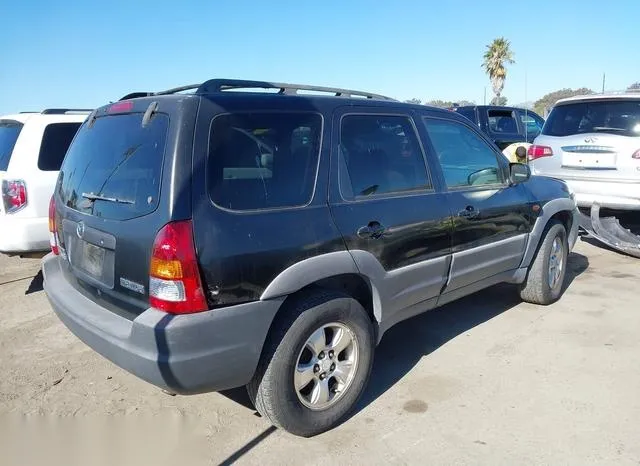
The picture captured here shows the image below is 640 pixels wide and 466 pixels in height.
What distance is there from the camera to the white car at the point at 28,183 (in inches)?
196

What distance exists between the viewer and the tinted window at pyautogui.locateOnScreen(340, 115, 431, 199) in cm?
313

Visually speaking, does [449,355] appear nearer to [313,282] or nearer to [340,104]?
[313,282]

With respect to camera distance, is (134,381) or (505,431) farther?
(134,381)

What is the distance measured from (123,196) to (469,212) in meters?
2.36

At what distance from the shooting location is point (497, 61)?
36281 mm

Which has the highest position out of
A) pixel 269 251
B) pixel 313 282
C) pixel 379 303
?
pixel 269 251

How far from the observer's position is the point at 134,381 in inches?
141

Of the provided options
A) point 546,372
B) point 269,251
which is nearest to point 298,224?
point 269,251

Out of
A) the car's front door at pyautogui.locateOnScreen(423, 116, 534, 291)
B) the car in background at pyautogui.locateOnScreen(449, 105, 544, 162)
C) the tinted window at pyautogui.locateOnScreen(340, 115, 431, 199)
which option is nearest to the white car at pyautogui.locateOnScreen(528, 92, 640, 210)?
the car's front door at pyautogui.locateOnScreen(423, 116, 534, 291)

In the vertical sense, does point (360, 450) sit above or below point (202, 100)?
below

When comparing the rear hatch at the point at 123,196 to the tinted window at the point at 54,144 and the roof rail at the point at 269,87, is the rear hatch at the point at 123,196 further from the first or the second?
the tinted window at the point at 54,144

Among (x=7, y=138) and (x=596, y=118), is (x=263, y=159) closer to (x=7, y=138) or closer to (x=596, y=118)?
(x=7, y=138)

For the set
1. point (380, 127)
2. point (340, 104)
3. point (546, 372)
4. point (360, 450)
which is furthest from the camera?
point (546, 372)

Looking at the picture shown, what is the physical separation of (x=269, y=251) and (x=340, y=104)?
3.63 ft
